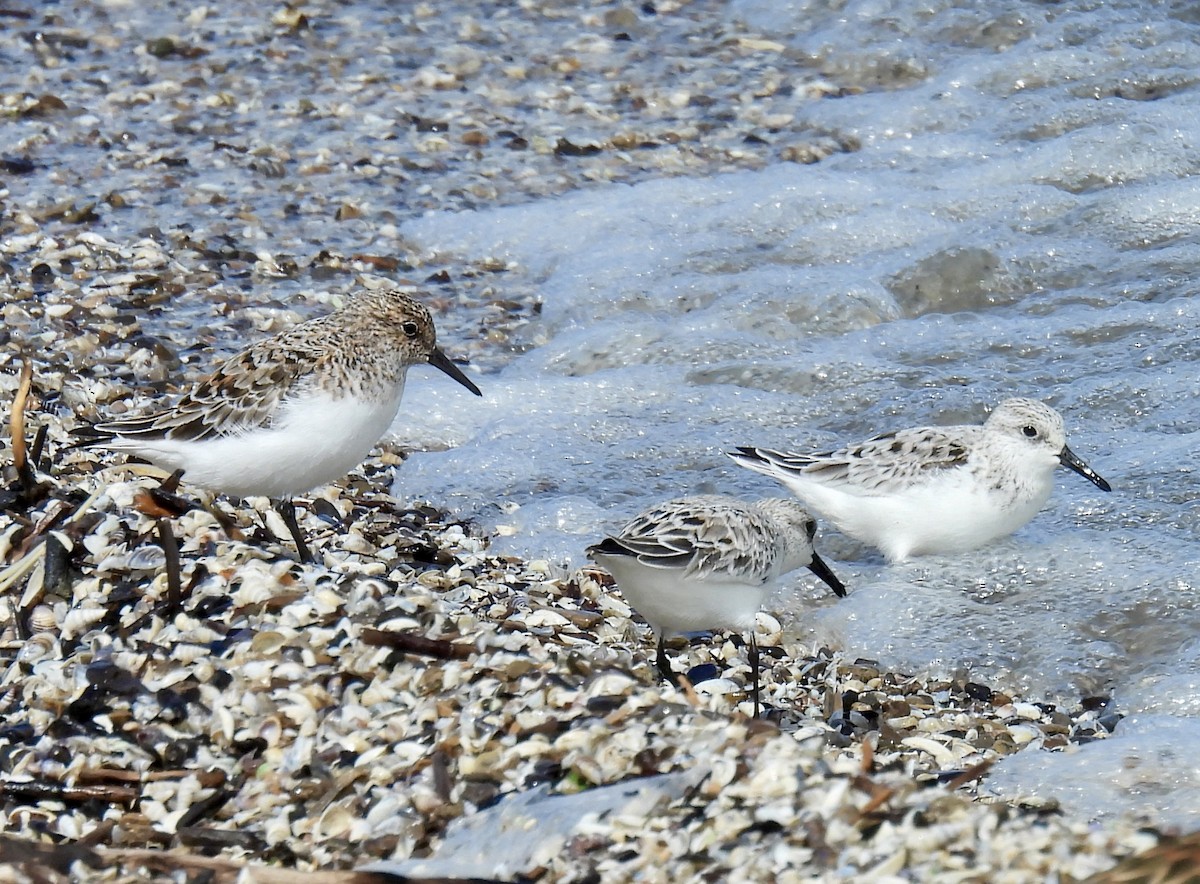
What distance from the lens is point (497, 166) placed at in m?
7.51

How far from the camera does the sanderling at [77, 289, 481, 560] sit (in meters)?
4.21

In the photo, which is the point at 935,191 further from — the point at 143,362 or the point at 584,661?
the point at 584,661

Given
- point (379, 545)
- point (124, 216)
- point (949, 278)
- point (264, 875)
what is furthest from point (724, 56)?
point (264, 875)

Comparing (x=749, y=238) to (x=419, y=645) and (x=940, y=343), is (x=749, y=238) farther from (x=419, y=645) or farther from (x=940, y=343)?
(x=419, y=645)

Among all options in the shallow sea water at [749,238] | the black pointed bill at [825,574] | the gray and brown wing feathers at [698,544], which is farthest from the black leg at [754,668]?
the black pointed bill at [825,574]

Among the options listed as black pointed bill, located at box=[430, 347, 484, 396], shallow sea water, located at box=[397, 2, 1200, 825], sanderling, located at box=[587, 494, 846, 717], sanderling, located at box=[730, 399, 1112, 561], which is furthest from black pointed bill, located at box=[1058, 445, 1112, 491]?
black pointed bill, located at box=[430, 347, 484, 396]

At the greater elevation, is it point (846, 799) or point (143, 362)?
point (846, 799)

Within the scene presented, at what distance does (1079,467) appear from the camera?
4867 millimetres

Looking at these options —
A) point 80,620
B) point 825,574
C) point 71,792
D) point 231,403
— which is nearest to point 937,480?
point 825,574

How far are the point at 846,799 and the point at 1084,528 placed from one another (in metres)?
2.60

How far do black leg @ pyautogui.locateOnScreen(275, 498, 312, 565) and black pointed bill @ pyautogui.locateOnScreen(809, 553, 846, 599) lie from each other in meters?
1.38

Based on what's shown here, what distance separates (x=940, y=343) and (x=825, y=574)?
1.72 metres

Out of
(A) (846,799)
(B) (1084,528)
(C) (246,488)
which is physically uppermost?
(A) (846,799)

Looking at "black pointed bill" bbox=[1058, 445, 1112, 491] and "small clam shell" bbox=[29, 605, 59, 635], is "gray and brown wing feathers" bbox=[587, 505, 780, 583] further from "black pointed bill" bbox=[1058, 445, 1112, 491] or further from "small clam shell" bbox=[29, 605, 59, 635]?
"small clam shell" bbox=[29, 605, 59, 635]
